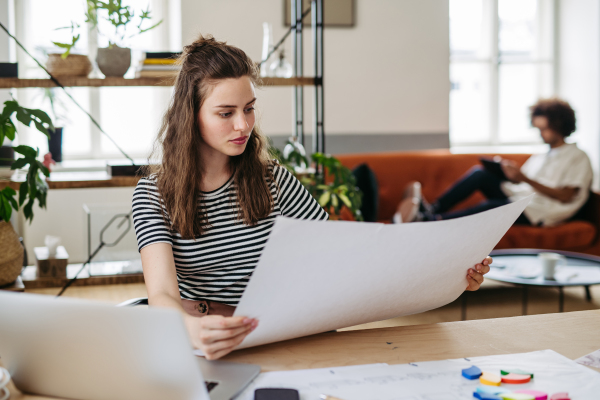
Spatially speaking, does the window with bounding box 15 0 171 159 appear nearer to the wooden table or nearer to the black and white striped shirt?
the black and white striped shirt

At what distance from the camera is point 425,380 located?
2.50ft

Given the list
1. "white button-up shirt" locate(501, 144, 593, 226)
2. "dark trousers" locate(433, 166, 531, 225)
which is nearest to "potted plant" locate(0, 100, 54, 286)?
"dark trousers" locate(433, 166, 531, 225)

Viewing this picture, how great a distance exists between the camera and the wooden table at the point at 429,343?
0.84m

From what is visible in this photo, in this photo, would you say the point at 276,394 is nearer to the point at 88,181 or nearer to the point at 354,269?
the point at 354,269

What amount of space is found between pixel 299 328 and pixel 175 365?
0.25 meters

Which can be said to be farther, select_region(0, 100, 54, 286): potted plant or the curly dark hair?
the curly dark hair

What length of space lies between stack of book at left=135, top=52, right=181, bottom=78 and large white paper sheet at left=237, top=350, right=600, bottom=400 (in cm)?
181

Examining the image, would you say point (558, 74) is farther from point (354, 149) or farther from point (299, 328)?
point (299, 328)

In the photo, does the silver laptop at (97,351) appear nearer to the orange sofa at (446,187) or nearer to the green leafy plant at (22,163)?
the green leafy plant at (22,163)

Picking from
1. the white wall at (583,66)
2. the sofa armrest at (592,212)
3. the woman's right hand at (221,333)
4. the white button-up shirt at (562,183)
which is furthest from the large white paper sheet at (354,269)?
the white wall at (583,66)

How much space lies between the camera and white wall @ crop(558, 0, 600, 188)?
4.45 metres

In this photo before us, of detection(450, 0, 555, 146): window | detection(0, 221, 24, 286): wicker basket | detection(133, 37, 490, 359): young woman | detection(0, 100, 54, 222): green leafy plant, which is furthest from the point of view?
detection(450, 0, 555, 146): window

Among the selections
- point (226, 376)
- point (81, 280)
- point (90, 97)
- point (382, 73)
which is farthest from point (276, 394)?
point (382, 73)

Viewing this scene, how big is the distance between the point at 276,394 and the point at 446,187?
349 centimetres
